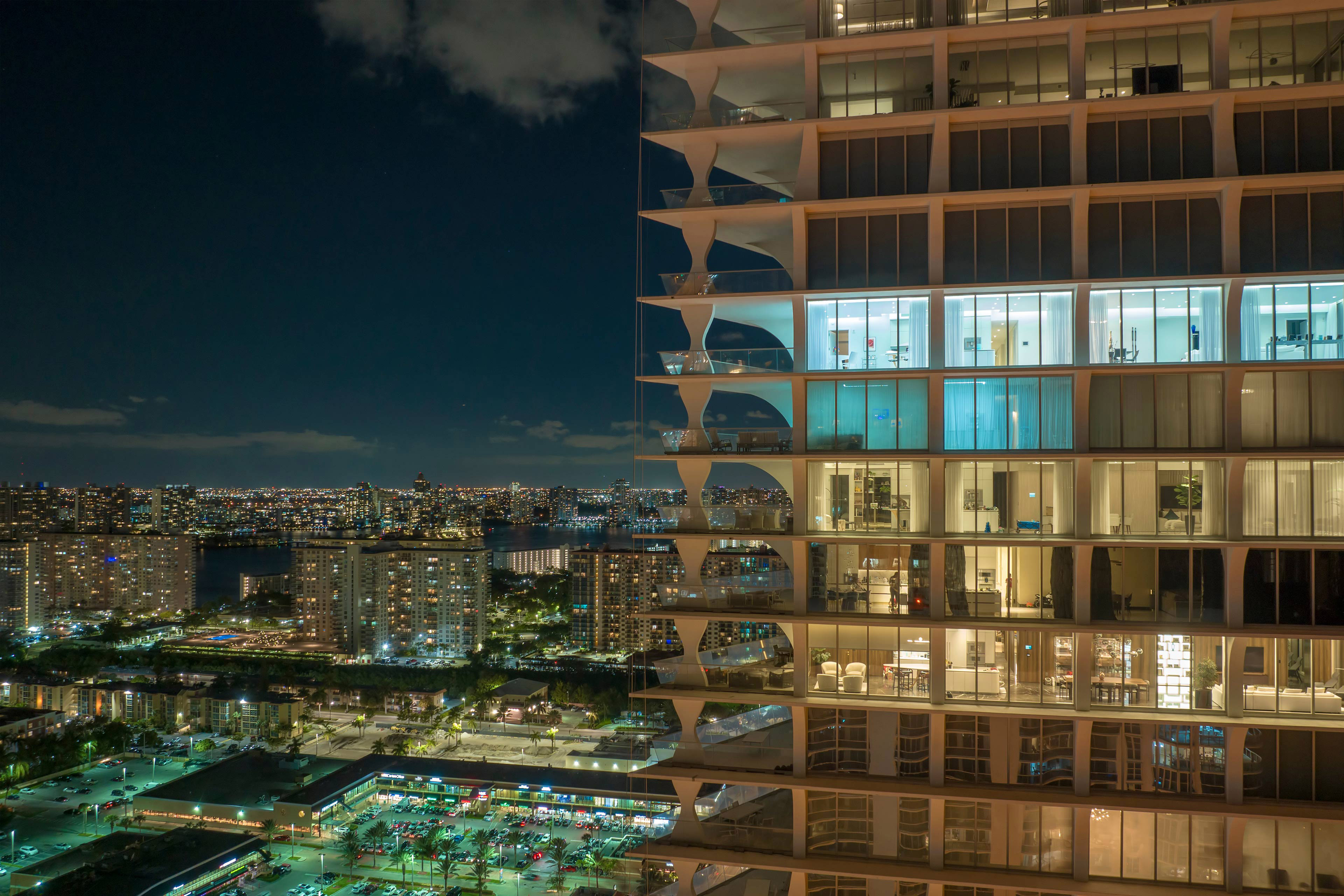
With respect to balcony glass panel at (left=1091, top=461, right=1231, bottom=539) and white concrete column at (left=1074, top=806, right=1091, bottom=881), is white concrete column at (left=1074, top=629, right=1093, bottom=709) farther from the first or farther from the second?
balcony glass panel at (left=1091, top=461, right=1231, bottom=539)

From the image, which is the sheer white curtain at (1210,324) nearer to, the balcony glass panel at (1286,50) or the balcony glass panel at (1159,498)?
the balcony glass panel at (1159,498)

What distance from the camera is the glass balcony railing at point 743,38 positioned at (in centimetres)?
1071

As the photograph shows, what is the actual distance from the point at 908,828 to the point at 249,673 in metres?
56.6

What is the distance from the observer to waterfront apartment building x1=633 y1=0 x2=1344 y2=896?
949 cm

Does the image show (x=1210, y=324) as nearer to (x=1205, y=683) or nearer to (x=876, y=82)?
(x=1205, y=683)

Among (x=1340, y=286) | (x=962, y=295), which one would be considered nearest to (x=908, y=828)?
(x=962, y=295)

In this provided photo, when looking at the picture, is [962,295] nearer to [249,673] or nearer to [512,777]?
[512,777]

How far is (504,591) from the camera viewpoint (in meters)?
86.9

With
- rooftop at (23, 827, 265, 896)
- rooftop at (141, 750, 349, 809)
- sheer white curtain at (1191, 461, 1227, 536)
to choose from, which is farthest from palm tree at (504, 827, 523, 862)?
sheer white curtain at (1191, 461, 1227, 536)

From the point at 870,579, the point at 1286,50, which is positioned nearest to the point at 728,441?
the point at 870,579

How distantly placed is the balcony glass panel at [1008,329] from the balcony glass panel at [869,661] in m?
3.78

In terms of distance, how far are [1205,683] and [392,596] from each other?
6913 centimetres

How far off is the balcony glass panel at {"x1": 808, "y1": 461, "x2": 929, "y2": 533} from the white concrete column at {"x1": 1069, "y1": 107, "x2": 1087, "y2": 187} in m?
4.08

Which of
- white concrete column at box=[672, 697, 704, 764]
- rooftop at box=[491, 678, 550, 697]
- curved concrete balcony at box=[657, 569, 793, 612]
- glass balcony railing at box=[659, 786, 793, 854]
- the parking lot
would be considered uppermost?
curved concrete balcony at box=[657, 569, 793, 612]
